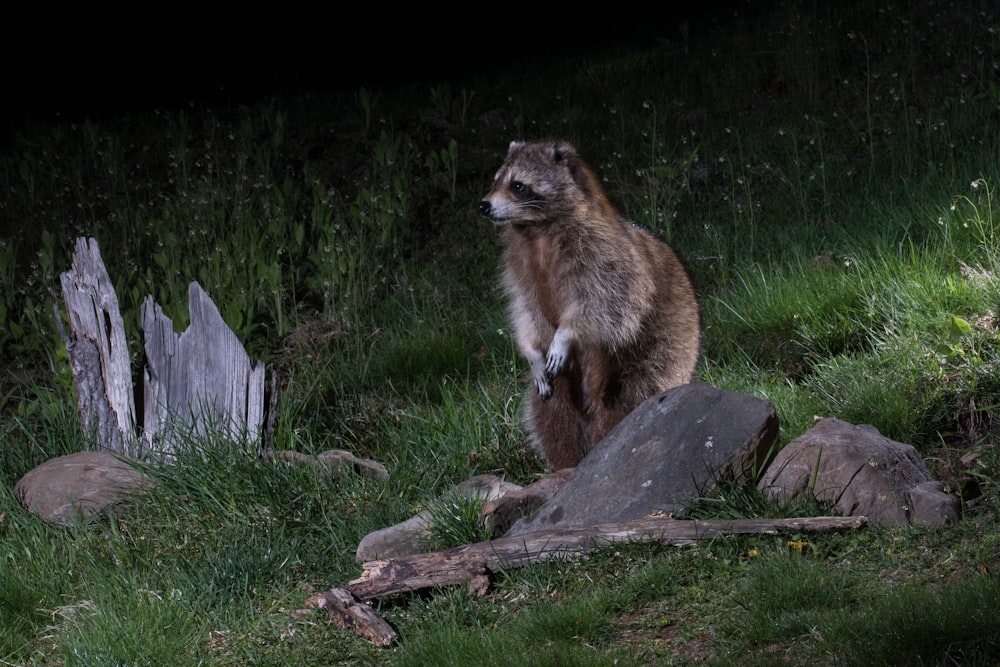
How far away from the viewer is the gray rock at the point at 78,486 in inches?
182

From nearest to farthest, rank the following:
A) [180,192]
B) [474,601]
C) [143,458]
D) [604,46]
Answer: [474,601]
[143,458]
[180,192]
[604,46]

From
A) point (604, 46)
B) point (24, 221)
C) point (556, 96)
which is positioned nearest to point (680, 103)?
point (556, 96)

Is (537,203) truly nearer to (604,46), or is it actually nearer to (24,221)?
(24,221)

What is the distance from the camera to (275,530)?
437cm

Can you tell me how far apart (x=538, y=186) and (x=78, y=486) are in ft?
7.36

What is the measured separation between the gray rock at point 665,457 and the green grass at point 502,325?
0.13 meters

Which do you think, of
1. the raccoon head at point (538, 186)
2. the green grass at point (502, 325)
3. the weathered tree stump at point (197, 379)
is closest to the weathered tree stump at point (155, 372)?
the weathered tree stump at point (197, 379)

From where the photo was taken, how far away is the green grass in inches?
135

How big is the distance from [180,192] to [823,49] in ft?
15.8

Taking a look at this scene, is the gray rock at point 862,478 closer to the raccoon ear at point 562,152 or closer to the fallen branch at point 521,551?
the fallen branch at point 521,551

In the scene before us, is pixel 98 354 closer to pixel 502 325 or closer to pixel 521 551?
pixel 502 325

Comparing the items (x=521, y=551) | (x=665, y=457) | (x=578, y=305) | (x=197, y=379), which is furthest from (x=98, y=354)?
(x=665, y=457)

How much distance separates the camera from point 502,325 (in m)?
6.24

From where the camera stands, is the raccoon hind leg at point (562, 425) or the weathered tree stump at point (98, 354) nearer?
the raccoon hind leg at point (562, 425)
